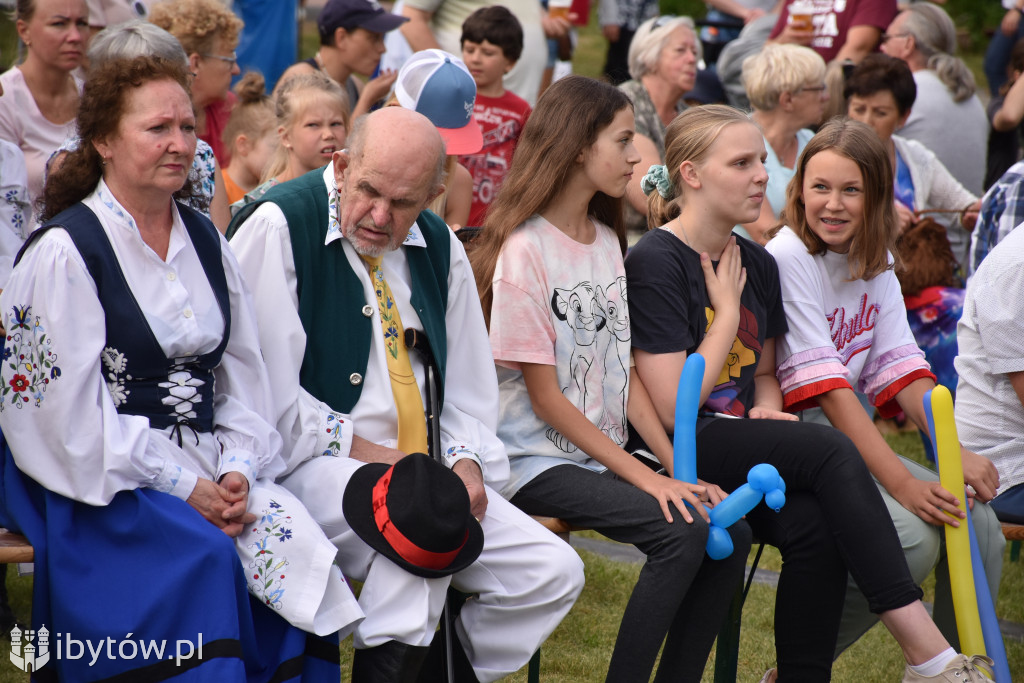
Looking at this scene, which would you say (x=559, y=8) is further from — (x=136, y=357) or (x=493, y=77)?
(x=136, y=357)

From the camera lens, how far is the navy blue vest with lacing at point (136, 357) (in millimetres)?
2523

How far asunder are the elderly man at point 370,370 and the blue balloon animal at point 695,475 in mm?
384

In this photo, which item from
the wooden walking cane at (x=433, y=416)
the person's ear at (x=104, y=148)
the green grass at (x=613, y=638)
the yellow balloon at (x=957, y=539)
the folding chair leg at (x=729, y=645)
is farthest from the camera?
the green grass at (x=613, y=638)

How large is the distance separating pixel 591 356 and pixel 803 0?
489 centimetres

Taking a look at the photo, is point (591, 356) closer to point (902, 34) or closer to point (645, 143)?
point (645, 143)

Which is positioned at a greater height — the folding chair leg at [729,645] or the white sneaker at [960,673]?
the white sneaker at [960,673]

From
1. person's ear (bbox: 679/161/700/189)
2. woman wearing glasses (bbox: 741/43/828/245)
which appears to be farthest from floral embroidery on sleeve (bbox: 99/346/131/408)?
woman wearing glasses (bbox: 741/43/828/245)

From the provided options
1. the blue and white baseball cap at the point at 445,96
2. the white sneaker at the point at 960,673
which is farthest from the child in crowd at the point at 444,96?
the white sneaker at the point at 960,673

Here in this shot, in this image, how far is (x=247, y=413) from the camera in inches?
108

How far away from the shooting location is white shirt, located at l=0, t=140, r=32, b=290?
3432mm

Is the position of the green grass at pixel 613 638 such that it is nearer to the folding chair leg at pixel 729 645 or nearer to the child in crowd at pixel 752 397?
the folding chair leg at pixel 729 645

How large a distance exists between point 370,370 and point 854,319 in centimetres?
162

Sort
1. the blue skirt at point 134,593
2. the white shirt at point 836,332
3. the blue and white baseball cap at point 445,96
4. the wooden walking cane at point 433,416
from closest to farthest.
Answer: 1. the blue skirt at point 134,593
2. the wooden walking cane at point 433,416
3. the white shirt at point 836,332
4. the blue and white baseball cap at point 445,96

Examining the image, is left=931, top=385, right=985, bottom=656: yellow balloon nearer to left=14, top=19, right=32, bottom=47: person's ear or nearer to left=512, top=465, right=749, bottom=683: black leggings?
left=512, top=465, right=749, bottom=683: black leggings
